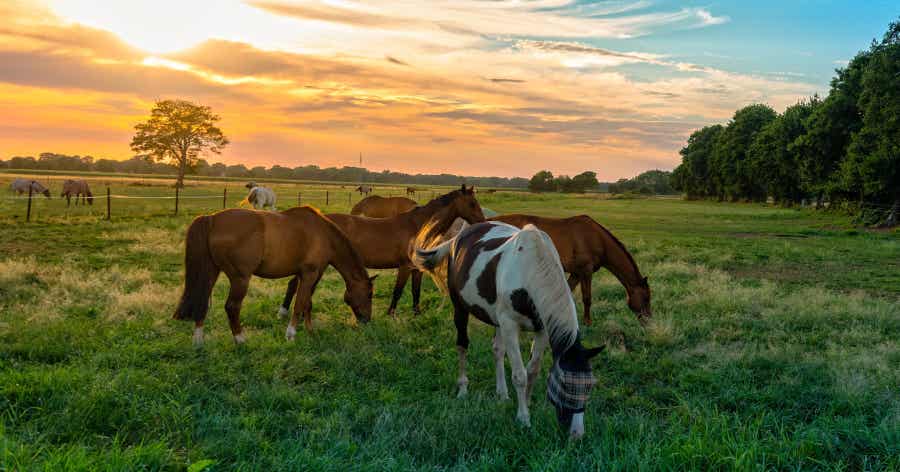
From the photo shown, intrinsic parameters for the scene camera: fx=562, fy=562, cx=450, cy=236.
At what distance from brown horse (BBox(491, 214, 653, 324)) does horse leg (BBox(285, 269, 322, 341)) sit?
3.77 metres

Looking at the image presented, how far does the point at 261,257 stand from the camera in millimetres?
7359

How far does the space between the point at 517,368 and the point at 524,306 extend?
547 millimetres

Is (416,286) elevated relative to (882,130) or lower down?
lower down

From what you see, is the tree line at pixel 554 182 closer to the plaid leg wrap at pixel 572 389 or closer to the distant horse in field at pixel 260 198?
the distant horse in field at pixel 260 198

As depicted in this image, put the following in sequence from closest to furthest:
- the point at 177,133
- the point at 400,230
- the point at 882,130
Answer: the point at 400,230, the point at 882,130, the point at 177,133

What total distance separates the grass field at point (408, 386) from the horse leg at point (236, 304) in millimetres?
183

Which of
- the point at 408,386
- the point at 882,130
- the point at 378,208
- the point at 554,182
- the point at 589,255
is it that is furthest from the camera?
the point at 554,182

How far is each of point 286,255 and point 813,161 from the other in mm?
39650

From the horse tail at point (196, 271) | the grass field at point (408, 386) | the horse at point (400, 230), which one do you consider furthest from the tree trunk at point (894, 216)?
the horse tail at point (196, 271)

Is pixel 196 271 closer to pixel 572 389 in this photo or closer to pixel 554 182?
pixel 572 389

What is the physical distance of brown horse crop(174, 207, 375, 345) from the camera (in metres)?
7.05

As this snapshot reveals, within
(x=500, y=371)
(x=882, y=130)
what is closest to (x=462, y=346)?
(x=500, y=371)

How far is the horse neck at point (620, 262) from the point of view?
28.9ft

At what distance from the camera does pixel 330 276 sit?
12836mm
